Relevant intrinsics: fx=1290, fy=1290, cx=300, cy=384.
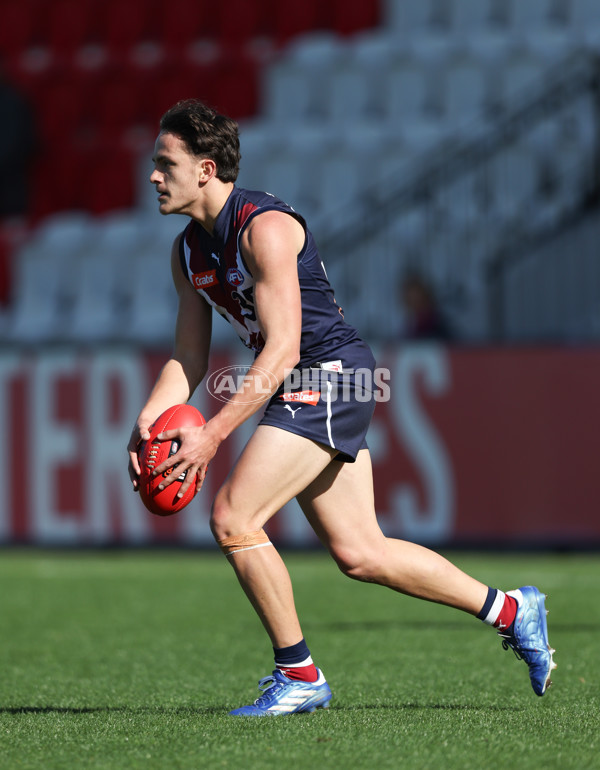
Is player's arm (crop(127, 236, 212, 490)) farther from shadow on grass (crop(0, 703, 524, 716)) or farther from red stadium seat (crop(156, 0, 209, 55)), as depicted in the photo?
red stadium seat (crop(156, 0, 209, 55))

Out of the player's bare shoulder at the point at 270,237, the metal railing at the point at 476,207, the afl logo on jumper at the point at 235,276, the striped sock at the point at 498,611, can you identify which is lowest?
the striped sock at the point at 498,611

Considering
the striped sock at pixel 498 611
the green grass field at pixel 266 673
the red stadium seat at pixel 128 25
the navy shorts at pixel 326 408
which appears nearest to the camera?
the green grass field at pixel 266 673

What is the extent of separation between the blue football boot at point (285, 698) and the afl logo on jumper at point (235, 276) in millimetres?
1315

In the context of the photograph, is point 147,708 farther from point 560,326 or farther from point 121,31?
point 121,31

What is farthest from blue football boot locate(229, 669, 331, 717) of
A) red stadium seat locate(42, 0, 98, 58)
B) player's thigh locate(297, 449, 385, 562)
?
red stadium seat locate(42, 0, 98, 58)

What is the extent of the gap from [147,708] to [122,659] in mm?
1340

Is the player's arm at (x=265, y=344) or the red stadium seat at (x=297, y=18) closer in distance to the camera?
the player's arm at (x=265, y=344)

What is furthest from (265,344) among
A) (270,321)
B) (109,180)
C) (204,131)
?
(109,180)

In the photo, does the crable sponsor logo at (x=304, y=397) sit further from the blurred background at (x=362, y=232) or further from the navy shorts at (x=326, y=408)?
the blurred background at (x=362, y=232)

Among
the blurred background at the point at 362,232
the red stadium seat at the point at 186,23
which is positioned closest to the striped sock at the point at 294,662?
the blurred background at the point at 362,232

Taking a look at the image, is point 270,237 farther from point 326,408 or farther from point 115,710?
point 115,710

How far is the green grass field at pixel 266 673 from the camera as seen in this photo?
12.1 ft

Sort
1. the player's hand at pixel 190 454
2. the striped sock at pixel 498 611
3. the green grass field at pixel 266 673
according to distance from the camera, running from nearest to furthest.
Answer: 1. the green grass field at pixel 266 673
2. the player's hand at pixel 190 454
3. the striped sock at pixel 498 611

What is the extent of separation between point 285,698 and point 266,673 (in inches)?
44.1
